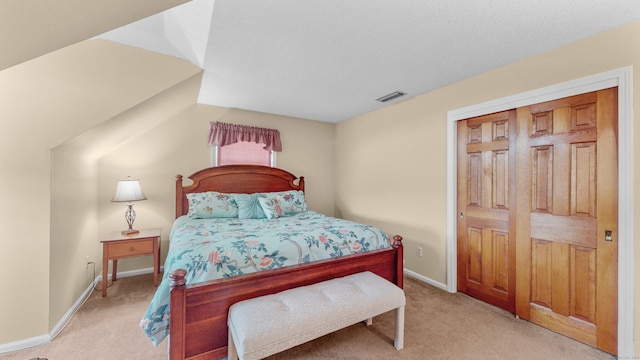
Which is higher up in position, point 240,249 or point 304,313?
point 240,249

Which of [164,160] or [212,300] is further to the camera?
[164,160]

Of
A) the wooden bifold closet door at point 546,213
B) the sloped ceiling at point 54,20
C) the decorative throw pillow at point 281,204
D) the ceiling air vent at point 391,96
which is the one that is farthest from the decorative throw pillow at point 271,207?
the sloped ceiling at point 54,20

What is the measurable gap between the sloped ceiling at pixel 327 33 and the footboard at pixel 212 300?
4.27ft

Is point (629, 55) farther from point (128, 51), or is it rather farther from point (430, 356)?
point (128, 51)

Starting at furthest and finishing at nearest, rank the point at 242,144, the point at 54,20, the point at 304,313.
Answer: the point at 242,144 < the point at 304,313 < the point at 54,20

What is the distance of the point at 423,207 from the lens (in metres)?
3.08

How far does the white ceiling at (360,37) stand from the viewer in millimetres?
1545

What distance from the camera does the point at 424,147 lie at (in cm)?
306

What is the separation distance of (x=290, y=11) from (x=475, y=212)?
2531 mm

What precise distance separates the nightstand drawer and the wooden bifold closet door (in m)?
3.46

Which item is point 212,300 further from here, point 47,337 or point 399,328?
point 47,337

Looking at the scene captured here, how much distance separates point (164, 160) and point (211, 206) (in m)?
0.99

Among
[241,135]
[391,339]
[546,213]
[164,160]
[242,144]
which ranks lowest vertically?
[391,339]

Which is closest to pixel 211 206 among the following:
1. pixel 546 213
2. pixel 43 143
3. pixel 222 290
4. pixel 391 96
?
pixel 43 143
